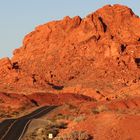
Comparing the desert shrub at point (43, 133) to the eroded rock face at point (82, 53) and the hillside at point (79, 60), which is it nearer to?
the hillside at point (79, 60)

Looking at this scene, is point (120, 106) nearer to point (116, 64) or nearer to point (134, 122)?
point (134, 122)

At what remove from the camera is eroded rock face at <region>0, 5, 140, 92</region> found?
124 m

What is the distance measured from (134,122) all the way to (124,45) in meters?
98.5

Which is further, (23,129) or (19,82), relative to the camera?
(19,82)

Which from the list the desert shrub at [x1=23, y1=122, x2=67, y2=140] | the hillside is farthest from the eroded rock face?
the desert shrub at [x1=23, y1=122, x2=67, y2=140]

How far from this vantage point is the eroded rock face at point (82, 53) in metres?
124

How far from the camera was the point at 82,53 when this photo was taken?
133625mm

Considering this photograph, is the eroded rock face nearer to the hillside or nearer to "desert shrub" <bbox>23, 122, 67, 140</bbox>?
the hillside

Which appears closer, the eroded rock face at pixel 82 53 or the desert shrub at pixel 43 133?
the desert shrub at pixel 43 133

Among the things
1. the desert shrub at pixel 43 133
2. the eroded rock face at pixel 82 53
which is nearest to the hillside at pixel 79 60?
the eroded rock face at pixel 82 53

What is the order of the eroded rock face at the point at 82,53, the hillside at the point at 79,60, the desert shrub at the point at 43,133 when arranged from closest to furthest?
the desert shrub at the point at 43,133, the hillside at the point at 79,60, the eroded rock face at the point at 82,53

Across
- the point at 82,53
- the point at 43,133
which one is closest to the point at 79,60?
the point at 82,53

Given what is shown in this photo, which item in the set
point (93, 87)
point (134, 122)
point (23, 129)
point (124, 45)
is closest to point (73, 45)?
point (124, 45)

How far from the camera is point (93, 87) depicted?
118 m
